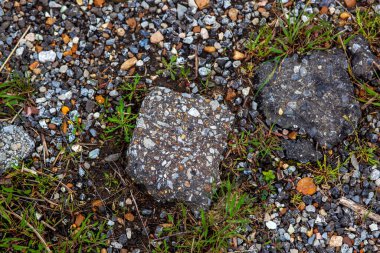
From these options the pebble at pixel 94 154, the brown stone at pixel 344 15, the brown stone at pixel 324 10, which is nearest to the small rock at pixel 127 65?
→ the pebble at pixel 94 154

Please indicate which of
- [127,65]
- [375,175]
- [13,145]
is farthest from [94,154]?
[375,175]

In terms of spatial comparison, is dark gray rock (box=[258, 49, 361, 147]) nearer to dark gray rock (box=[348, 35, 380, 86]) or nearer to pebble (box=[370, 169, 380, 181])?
dark gray rock (box=[348, 35, 380, 86])

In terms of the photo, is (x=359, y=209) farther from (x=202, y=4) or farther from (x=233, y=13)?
(x=202, y=4)

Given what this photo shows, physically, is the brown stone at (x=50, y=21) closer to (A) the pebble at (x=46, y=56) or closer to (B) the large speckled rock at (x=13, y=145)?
(A) the pebble at (x=46, y=56)

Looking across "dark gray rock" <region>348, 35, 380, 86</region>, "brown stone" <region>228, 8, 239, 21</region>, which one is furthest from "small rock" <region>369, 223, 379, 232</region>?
"brown stone" <region>228, 8, 239, 21</region>

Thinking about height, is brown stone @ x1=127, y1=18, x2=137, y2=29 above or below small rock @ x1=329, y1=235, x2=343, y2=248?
above

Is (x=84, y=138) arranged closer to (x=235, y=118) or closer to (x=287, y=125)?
(x=235, y=118)

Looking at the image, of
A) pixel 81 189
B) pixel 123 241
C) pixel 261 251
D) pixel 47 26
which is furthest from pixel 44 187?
pixel 261 251
